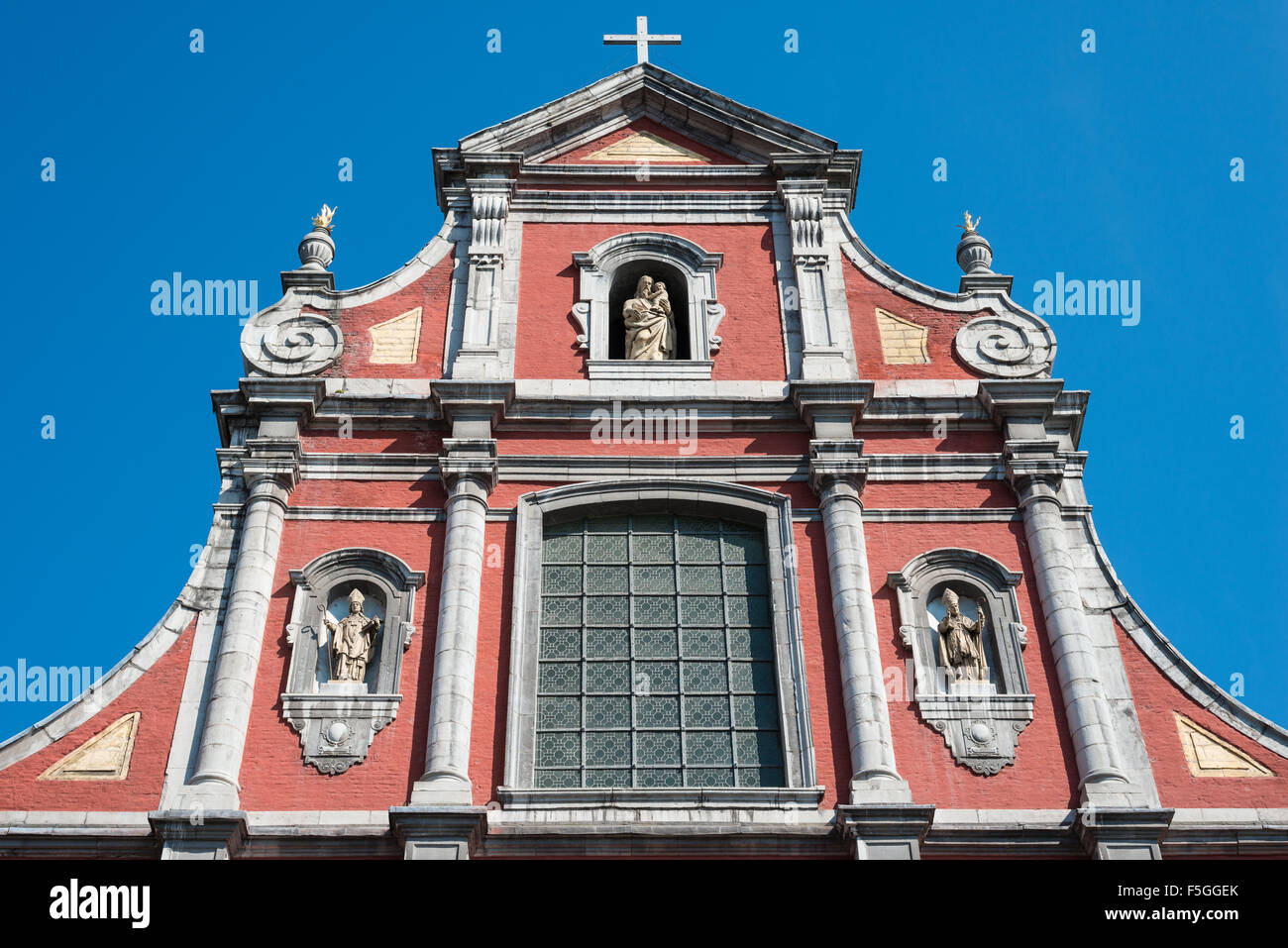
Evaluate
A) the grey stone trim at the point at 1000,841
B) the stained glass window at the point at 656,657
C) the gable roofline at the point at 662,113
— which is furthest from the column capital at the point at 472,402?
→ the grey stone trim at the point at 1000,841

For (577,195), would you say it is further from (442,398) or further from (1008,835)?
(1008,835)

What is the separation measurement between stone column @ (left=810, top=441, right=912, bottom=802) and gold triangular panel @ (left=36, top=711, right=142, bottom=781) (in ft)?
22.3

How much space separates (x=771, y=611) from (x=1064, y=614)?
2.92 m

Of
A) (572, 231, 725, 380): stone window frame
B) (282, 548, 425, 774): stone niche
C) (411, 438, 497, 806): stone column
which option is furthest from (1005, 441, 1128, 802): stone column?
(282, 548, 425, 774): stone niche

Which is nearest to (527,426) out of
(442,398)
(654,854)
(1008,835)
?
(442,398)

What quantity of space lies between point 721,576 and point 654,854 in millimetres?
3569

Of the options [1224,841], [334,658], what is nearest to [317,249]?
[334,658]

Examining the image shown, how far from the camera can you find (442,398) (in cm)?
1844

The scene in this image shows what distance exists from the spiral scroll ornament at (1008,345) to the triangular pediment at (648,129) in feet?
11.0

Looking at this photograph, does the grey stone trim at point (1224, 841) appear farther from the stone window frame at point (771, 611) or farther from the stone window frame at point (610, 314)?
the stone window frame at point (610, 314)

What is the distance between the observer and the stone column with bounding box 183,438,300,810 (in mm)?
15367

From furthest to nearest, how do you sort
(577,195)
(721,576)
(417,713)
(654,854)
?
(577,195), (721,576), (417,713), (654,854)

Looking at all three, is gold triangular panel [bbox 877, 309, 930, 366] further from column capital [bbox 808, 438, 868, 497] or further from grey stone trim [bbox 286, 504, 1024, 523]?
grey stone trim [bbox 286, 504, 1024, 523]

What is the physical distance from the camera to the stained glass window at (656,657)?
631 inches
